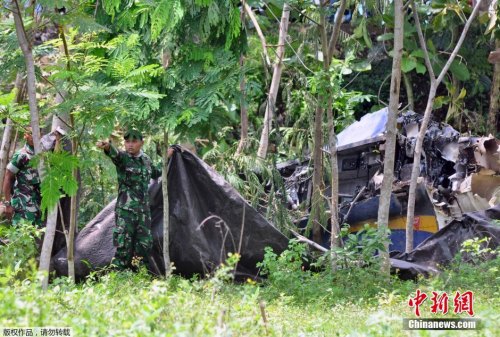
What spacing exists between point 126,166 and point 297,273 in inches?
82.0

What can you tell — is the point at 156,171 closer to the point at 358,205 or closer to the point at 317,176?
the point at 317,176

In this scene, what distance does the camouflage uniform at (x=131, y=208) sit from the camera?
877 centimetres

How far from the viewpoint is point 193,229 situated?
9070 millimetres

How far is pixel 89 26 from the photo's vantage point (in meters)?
6.54

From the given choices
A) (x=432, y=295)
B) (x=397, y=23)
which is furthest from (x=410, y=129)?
(x=432, y=295)

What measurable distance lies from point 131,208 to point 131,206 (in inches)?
0.9

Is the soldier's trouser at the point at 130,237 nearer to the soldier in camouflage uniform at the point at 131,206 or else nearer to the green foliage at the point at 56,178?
the soldier in camouflage uniform at the point at 131,206

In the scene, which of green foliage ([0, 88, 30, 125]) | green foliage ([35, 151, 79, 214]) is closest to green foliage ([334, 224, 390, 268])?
green foliage ([35, 151, 79, 214])


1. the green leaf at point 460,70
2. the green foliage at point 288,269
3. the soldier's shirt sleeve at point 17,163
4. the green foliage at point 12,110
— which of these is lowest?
the green foliage at point 288,269

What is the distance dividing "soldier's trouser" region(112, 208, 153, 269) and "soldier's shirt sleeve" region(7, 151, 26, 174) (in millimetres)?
1069

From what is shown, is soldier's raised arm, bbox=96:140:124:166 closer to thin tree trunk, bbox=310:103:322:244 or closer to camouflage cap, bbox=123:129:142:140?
camouflage cap, bbox=123:129:142:140

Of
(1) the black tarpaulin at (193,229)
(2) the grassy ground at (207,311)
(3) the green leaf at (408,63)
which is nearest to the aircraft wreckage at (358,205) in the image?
(1) the black tarpaulin at (193,229)

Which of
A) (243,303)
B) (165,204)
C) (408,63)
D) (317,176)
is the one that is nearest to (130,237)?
(165,204)

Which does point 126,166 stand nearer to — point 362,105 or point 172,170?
point 172,170
